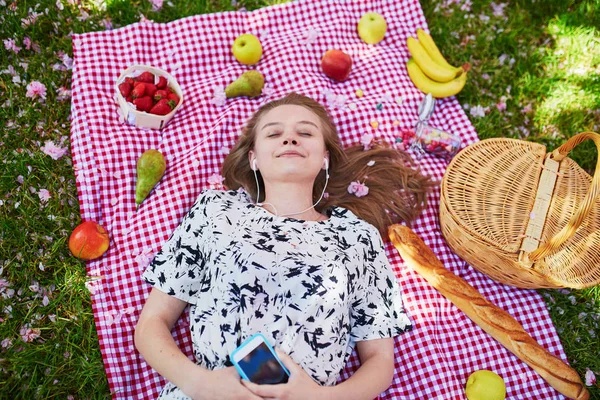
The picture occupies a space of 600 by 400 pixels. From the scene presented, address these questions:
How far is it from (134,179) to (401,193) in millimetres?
1985

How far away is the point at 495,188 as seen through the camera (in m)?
3.50

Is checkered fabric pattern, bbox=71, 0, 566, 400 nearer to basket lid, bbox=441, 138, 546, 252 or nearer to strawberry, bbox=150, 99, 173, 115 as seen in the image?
strawberry, bbox=150, 99, 173, 115

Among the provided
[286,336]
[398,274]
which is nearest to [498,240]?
[398,274]

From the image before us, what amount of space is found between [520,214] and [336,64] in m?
1.85

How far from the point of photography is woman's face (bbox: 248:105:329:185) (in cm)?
303

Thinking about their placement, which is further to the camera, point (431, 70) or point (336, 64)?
point (431, 70)

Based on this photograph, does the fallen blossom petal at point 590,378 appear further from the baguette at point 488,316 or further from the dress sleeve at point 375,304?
the dress sleeve at point 375,304

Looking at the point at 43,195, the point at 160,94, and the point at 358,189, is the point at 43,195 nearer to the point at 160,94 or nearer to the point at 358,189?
the point at 160,94

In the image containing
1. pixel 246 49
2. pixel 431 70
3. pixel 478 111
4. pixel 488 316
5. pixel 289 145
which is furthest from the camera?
pixel 478 111

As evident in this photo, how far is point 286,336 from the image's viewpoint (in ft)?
8.83

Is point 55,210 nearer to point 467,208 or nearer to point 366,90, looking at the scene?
point 366,90

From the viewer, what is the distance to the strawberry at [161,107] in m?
3.66

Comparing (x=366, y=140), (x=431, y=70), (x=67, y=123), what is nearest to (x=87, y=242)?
(x=67, y=123)

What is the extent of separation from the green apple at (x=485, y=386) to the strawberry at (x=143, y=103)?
117 inches
